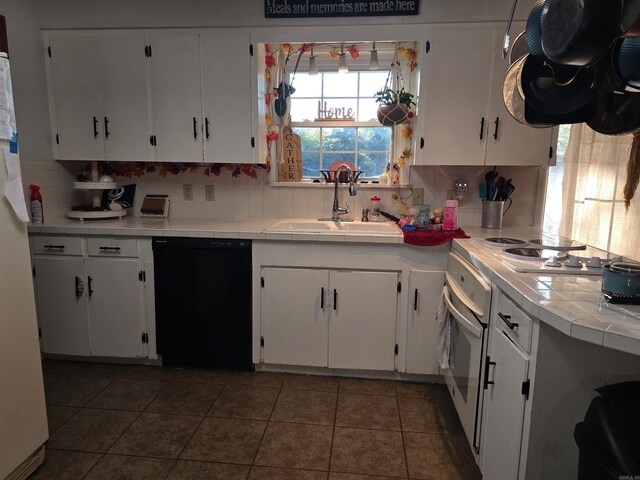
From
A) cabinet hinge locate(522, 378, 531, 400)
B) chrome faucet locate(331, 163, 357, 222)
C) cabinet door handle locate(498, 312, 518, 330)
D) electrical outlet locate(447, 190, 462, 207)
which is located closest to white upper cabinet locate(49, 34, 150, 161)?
chrome faucet locate(331, 163, 357, 222)

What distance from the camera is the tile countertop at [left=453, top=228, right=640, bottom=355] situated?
0.97 meters

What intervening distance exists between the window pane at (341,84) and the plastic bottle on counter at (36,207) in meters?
2.12

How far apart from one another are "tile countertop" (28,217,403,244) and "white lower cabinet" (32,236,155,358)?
69mm

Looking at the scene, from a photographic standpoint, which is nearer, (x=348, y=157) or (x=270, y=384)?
(x=270, y=384)

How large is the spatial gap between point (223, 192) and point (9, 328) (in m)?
Answer: 1.71

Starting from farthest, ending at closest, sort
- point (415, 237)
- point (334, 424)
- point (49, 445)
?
point (415, 237), point (334, 424), point (49, 445)

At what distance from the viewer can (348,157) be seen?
3.14m

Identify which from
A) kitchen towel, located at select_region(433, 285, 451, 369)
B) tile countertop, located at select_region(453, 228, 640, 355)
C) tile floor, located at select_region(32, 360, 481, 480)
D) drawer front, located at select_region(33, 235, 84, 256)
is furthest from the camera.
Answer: drawer front, located at select_region(33, 235, 84, 256)

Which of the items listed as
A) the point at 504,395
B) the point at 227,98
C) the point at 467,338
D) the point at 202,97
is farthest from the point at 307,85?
the point at 504,395

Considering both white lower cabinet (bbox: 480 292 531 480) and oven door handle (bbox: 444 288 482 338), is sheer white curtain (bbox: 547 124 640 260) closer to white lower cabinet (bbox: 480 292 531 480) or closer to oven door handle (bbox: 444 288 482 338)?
oven door handle (bbox: 444 288 482 338)

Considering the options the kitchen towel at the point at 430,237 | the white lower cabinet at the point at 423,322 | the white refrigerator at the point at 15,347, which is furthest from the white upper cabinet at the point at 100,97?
the white lower cabinet at the point at 423,322

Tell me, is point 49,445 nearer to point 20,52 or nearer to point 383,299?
point 383,299

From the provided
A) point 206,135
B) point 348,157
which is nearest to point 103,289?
point 206,135

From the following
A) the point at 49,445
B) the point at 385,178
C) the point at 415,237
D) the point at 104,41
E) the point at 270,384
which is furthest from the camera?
the point at 385,178
